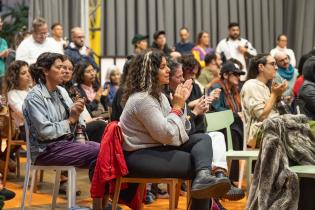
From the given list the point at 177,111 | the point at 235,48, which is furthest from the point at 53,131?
the point at 235,48

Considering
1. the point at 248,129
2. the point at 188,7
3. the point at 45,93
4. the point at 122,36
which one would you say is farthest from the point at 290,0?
the point at 45,93

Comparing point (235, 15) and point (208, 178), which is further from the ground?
point (235, 15)

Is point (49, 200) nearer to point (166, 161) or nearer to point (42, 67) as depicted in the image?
point (42, 67)

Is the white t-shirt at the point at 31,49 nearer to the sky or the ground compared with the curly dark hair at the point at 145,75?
nearer to the sky

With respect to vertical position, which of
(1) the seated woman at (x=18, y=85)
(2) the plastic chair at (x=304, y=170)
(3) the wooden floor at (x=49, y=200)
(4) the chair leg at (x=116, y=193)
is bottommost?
(3) the wooden floor at (x=49, y=200)

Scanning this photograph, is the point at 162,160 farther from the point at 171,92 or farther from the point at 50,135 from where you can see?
the point at 171,92

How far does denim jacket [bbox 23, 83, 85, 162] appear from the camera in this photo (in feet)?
14.1

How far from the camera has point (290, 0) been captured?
12.6 meters

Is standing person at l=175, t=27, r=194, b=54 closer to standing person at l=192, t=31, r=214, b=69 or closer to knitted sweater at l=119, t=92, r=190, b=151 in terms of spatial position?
standing person at l=192, t=31, r=214, b=69

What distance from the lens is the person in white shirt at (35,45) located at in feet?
25.1

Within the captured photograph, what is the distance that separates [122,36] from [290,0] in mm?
3527

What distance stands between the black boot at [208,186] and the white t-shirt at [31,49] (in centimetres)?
431

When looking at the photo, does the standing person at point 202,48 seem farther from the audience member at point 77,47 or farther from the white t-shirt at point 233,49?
the audience member at point 77,47

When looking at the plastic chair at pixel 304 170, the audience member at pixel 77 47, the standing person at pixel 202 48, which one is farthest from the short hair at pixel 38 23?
the plastic chair at pixel 304 170
